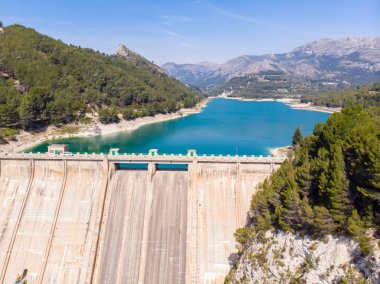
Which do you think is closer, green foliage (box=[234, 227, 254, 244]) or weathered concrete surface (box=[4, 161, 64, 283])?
green foliage (box=[234, 227, 254, 244])

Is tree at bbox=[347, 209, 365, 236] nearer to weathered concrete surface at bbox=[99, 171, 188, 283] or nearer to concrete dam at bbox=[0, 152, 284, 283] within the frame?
concrete dam at bbox=[0, 152, 284, 283]

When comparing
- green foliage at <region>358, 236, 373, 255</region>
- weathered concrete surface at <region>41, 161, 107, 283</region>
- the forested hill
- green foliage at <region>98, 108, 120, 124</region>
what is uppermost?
the forested hill

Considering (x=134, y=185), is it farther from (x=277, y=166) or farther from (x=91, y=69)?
(x=91, y=69)

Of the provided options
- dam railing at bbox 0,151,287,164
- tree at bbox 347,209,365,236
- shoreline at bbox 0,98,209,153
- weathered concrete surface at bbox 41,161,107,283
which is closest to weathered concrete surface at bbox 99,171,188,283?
weathered concrete surface at bbox 41,161,107,283

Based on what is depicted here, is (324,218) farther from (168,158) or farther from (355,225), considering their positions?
(168,158)

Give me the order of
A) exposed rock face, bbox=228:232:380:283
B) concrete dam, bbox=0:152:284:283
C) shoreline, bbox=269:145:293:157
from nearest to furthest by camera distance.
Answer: exposed rock face, bbox=228:232:380:283 < concrete dam, bbox=0:152:284:283 < shoreline, bbox=269:145:293:157

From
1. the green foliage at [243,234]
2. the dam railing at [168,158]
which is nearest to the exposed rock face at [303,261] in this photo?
Result: the green foliage at [243,234]

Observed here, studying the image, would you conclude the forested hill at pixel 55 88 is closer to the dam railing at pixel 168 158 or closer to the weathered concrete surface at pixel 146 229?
the dam railing at pixel 168 158

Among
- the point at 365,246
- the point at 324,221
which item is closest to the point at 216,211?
the point at 324,221
